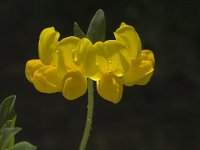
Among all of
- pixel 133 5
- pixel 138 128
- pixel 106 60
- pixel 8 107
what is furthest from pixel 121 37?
pixel 133 5

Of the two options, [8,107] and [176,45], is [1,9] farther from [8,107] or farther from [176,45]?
[8,107]

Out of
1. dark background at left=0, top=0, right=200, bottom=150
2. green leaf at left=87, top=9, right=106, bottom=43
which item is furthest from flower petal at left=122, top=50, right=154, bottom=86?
dark background at left=0, top=0, right=200, bottom=150

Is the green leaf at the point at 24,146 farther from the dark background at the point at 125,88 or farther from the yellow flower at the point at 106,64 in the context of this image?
the dark background at the point at 125,88

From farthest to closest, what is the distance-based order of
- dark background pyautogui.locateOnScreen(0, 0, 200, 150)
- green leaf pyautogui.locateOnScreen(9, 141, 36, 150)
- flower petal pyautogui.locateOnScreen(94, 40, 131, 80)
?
dark background pyautogui.locateOnScreen(0, 0, 200, 150) < flower petal pyautogui.locateOnScreen(94, 40, 131, 80) < green leaf pyautogui.locateOnScreen(9, 141, 36, 150)

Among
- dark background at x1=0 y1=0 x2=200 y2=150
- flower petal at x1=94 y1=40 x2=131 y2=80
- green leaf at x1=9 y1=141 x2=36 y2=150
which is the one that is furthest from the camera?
dark background at x1=0 y1=0 x2=200 y2=150

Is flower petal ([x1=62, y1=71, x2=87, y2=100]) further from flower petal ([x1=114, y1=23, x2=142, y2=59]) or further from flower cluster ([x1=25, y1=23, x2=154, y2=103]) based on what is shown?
flower petal ([x1=114, y1=23, x2=142, y2=59])

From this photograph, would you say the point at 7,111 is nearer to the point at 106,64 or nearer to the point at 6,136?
the point at 6,136

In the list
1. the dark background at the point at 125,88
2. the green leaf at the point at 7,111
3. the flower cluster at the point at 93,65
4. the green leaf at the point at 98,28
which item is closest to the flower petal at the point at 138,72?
the flower cluster at the point at 93,65

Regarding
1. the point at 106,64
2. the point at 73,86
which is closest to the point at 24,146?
the point at 73,86
